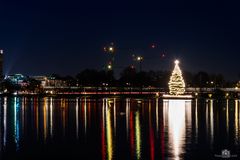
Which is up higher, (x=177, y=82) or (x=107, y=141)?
(x=177, y=82)

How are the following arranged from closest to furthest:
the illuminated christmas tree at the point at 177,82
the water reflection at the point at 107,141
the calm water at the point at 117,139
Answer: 1. the water reflection at the point at 107,141
2. the calm water at the point at 117,139
3. the illuminated christmas tree at the point at 177,82

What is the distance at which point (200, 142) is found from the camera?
30.0 meters

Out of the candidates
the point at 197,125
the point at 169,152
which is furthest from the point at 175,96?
the point at 169,152

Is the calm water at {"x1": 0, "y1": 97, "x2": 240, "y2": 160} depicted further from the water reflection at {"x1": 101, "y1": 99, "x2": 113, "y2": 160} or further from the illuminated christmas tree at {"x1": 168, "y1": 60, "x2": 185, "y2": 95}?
the illuminated christmas tree at {"x1": 168, "y1": 60, "x2": 185, "y2": 95}

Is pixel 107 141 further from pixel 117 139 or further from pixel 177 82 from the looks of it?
pixel 177 82

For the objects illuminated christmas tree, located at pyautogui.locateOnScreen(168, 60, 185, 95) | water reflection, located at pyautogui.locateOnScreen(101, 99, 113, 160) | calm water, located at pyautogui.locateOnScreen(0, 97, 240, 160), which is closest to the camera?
water reflection, located at pyautogui.locateOnScreen(101, 99, 113, 160)

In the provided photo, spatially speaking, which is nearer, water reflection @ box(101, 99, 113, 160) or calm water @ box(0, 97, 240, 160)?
water reflection @ box(101, 99, 113, 160)

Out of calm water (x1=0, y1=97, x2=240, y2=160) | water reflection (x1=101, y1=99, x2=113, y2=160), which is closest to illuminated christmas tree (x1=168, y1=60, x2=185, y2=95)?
calm water (x1=0, y1=97, x2=240, y2=160)

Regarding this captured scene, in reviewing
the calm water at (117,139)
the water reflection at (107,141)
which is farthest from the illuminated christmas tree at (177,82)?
the water reflection at (107,141)

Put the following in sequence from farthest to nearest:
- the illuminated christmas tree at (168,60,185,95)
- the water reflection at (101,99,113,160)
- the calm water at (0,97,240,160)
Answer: the illuminated christmas tree at (168,60,185,95) → the calm water at (0,97,240,160) → the water reflection at (101,99,113,160)

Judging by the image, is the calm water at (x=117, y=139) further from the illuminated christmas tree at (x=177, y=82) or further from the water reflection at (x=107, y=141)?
the illuminated christmas tree at (x=177, y=82)

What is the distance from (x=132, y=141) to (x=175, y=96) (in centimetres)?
9102

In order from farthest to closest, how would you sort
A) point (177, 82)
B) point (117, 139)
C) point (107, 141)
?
point (177, 82)
point (117, 139)
point (107, 141)

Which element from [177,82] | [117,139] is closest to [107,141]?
[117,139]
